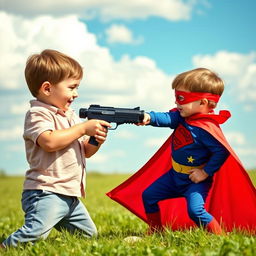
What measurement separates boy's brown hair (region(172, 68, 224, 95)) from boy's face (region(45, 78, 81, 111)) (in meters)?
1.09

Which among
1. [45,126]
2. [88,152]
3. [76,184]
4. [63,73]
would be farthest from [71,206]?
[63,73]

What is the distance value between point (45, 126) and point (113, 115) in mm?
699

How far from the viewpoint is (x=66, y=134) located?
4758 mm

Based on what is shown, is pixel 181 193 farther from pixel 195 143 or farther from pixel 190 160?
pixel 195 143

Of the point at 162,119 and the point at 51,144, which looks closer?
the point at 51,144

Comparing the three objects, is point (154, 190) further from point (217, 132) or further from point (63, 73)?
point (63, 73)

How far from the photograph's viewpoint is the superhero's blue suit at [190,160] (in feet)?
16.5

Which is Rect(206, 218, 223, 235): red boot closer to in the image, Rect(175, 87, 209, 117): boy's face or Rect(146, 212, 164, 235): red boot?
Rect(146, 212, 164, 235): red boot

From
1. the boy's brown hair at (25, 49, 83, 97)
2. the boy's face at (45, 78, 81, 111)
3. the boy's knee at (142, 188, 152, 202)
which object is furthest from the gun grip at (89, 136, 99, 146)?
the boy's knee at (142, 188, 152, 202)

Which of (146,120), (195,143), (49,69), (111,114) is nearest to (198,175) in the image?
(195,143)

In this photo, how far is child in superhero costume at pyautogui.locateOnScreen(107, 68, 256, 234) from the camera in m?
5.05

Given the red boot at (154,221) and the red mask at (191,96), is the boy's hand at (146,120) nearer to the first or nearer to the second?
the red mask at (191,96)

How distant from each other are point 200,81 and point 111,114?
100 cm

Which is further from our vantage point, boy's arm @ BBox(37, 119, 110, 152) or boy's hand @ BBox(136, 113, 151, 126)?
boy's hand @ BBox(136, 113, 151, 126)
